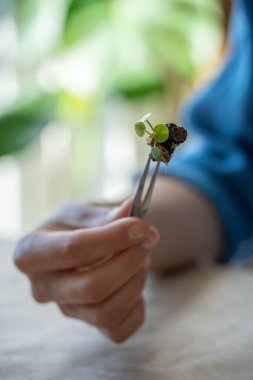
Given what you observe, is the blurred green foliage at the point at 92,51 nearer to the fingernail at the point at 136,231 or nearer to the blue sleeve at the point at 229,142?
the blue sleeve at the point at 229,142

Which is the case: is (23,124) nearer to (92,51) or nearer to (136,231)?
(92,51)

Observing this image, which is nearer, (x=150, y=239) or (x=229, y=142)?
(x=150, y=239)

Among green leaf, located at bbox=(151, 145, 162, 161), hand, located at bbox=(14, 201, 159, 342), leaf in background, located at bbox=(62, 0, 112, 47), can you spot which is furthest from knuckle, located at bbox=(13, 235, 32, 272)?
leaf in background, located at bbox=(62, 0, 112, 47)

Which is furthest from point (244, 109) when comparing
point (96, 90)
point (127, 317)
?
point (96, 90)

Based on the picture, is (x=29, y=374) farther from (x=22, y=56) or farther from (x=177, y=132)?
(x=22, y=56)

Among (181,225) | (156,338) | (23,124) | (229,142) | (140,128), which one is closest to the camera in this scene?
(140,128)

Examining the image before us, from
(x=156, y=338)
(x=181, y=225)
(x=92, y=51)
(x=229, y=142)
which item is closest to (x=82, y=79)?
(x=92, y=51)

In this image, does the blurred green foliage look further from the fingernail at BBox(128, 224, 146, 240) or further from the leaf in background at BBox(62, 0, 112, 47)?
the fingernail at BBox(128, 224, 146, 240)

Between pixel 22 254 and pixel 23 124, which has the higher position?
pixel 22 254
